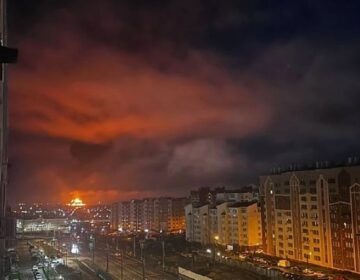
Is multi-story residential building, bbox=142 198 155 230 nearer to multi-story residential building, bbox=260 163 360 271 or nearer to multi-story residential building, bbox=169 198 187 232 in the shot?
multi-story residential building, bbox=169 198 187 232

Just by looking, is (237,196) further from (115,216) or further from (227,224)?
(115,216)

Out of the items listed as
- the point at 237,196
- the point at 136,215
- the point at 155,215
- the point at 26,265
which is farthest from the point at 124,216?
the point at 26,265

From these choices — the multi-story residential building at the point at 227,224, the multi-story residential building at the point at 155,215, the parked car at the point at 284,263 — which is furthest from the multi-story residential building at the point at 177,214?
the parked car at the point at 284,263

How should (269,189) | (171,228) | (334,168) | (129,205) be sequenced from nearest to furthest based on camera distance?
(334,168) → (269,189) → (171,228) → (129,205)

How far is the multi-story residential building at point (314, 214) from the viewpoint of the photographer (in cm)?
1611

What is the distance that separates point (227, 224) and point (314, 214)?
7749 mm

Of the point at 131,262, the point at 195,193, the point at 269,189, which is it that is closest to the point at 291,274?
the point at 269,189

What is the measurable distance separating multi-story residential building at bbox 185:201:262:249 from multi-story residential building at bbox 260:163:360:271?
185 centimetres

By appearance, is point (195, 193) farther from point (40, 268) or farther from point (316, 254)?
point (316, 254)

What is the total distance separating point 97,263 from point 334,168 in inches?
509

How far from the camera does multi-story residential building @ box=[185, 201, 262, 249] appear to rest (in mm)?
23688

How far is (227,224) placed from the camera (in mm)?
25094

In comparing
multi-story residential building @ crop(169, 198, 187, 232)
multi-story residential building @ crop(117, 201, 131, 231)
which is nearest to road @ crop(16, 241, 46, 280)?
Result: multi-story residential building @ crop(169, 198, 187, 232)

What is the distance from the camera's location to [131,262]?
2370 cm
